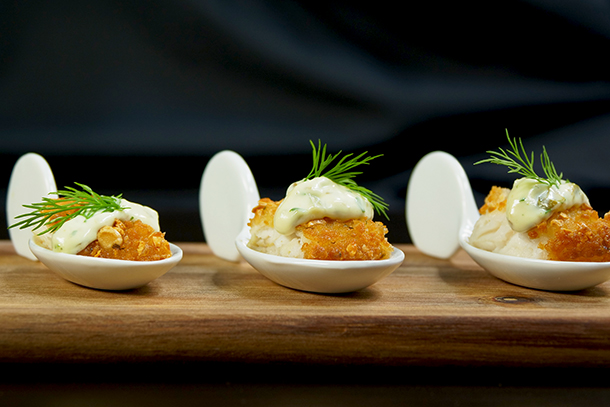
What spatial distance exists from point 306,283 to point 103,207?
1.97ft

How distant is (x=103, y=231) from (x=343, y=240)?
638mm

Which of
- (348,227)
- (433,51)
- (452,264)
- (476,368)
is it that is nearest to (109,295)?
(348,227)

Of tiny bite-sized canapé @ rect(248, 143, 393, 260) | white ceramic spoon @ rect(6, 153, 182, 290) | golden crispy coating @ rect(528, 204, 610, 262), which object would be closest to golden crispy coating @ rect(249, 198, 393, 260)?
tiny bite-sized canapé @ rect(248, 143, 393, 260)

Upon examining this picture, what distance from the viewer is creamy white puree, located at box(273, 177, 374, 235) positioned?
176 cm

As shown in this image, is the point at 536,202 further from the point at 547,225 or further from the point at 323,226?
the point at 323,226

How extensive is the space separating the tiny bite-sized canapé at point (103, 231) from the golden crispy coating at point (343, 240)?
15.6 inches

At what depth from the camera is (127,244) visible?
5.54 ft

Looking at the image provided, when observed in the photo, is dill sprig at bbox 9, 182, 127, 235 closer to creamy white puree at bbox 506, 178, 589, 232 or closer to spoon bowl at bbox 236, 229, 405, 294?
spoon bowl at bbox 236, 229, 405, 294

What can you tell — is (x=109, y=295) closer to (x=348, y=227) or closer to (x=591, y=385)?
(x=348, y=227)

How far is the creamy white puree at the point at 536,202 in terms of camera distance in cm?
185

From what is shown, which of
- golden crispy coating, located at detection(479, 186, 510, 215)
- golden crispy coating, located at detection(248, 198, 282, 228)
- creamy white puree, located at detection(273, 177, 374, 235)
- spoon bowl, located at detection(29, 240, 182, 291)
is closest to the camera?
spoon bowl, located at detection(29, 240, 182, 291)

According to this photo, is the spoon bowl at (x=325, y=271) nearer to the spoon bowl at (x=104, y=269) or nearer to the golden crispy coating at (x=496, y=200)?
the spoon bowl at (x=104, y=269)

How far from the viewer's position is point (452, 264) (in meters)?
2.25

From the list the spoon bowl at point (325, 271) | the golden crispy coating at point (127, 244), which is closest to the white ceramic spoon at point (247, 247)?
the spoon bowl at point (325, 271)
